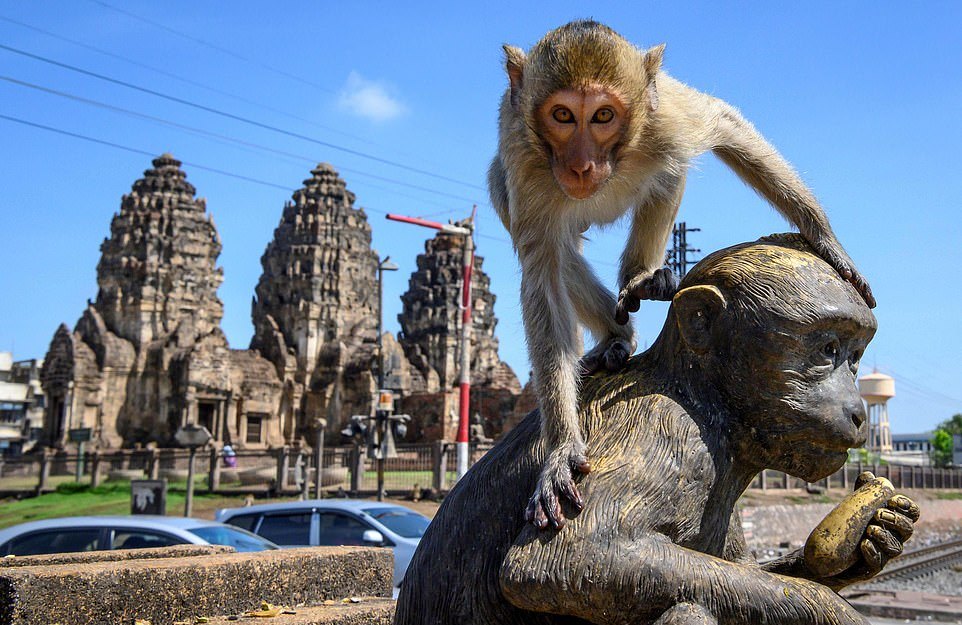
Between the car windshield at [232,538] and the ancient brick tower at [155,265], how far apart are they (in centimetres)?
3934

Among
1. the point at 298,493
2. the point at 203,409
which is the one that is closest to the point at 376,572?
the point at 298,493

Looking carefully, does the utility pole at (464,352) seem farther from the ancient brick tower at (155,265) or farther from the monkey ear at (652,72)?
the ancient brick tower at (155,265)

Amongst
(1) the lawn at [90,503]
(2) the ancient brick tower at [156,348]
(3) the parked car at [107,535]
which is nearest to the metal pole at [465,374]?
(1) the lawn at [90,503]

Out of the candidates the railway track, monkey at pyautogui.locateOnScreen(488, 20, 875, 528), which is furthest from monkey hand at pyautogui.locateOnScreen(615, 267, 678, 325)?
the railway track

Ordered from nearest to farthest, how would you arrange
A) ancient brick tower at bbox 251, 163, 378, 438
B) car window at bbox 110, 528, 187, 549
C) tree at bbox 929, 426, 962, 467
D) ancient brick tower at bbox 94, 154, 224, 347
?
car window at bbox 110, 528, 187, 549 < ancient brick tower at bbox 94, 154, 224, 347 < ancient brick tower at bbox 251, 163, 378, 438 < tree at bbox 929, 426, 962, 467

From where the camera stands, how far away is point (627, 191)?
2.93 meters

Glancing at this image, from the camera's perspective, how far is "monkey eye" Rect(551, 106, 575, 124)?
105 inches

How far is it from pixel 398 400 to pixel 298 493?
67.4 ft

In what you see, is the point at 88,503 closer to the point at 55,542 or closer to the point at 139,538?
the point at 139,538

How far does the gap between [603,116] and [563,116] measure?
0.39ft

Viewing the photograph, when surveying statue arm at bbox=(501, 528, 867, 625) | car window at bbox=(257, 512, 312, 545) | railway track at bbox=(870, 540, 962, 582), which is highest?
statue arm at bbox=(501, 528, 867, 625)

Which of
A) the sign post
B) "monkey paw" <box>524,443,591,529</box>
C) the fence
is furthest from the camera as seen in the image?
the sign post

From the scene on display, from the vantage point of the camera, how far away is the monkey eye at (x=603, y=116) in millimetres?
2686

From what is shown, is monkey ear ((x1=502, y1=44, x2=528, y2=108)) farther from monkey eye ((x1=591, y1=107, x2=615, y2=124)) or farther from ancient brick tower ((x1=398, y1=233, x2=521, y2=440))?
ancient brick tower ((x1=398, y1=233, x2=521, y2=440))
